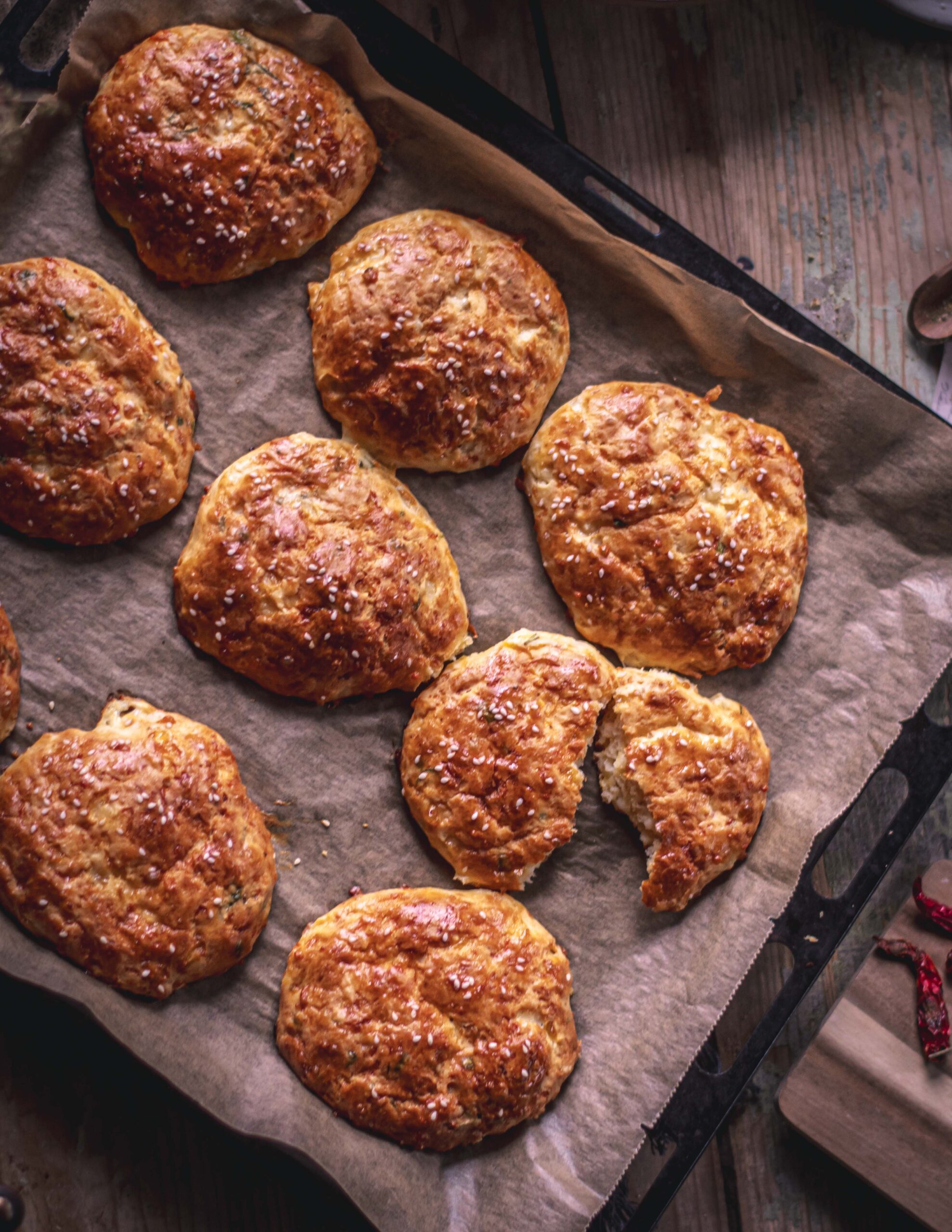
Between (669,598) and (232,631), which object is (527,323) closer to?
(669,598)

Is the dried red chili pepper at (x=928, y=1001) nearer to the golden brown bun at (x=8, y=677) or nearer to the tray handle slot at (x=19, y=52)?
the golden brown bun at (x=8, y=677)

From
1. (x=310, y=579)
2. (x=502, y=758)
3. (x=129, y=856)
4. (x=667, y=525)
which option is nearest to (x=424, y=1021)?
(x=502, y=758)

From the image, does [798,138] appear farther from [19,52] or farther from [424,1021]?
[424,1021]

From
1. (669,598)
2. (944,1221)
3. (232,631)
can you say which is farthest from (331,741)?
(944,1221)

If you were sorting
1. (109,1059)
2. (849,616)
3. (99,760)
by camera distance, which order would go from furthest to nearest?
1. (849,616)
2. (109,1059)
3. (99,760)

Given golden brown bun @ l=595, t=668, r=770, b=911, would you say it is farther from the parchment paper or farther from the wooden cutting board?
the wooden cutting board

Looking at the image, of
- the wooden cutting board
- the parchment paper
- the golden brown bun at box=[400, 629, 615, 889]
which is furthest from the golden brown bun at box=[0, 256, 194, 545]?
the wooden cutting board

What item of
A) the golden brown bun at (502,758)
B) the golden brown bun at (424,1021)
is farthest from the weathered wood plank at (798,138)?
the golden brown bun at (424,1021)
